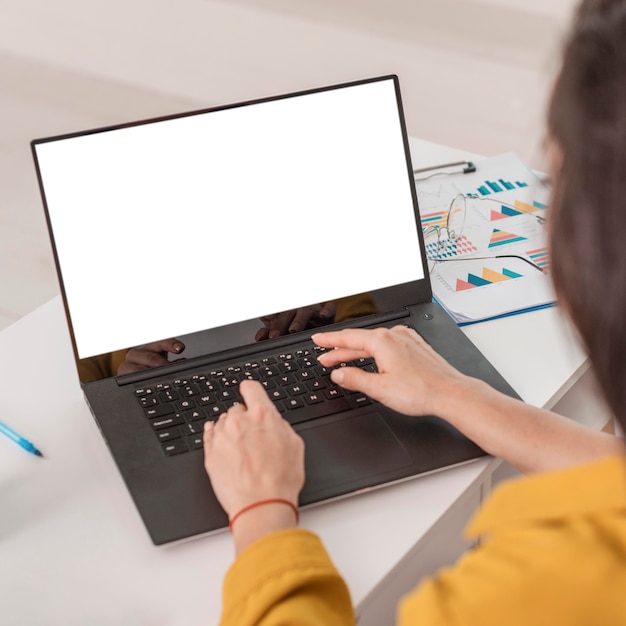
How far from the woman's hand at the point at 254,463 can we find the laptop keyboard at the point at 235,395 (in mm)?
37

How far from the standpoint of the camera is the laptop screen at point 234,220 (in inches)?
43.3

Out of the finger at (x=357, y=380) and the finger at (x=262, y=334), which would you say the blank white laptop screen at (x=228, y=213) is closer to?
the finger at (x=262, y=334)

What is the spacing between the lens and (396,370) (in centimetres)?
107

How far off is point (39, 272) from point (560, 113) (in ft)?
7.05

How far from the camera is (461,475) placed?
3.34 ft

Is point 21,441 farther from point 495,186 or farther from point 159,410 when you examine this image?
point 495,186

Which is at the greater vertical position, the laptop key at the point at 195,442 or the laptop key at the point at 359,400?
the laptop key at the point at 195,442

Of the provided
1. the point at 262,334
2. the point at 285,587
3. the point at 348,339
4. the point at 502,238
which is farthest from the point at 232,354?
Result: the point at 502,238

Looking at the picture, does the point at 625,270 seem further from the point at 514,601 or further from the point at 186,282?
the point at 186,282

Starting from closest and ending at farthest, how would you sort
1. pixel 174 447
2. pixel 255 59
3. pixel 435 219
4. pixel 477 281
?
pixel 174 447, pixel 477 281, pixel 435 219, pixel 255 59

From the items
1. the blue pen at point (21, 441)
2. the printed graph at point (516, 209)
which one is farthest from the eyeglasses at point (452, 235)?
the blue pen at point (21, 441)

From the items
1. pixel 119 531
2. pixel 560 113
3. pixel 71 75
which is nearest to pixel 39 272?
pixel 71 75

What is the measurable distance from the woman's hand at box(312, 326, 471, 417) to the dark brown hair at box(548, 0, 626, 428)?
406mm

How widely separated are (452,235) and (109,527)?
0.71m
